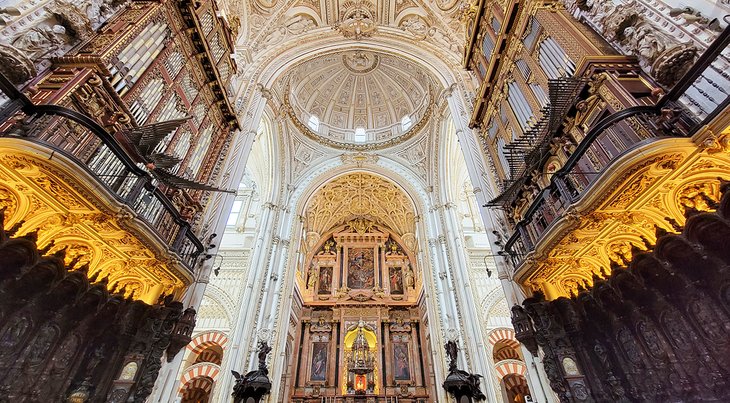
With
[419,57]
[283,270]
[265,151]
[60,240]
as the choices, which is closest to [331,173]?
[265,151]

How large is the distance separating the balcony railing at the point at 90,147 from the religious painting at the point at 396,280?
18577 millimetres

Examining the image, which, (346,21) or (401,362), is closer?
(346,21)

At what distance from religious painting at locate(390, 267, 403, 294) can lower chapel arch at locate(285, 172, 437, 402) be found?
77mm

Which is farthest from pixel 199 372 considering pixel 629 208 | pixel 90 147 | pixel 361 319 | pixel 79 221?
pixel 629 208

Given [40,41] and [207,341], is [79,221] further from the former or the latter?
[207,341]

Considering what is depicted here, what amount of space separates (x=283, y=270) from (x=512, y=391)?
14.7 metres

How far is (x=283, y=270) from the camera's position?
16.2 meters

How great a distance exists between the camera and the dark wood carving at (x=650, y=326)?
4.78m

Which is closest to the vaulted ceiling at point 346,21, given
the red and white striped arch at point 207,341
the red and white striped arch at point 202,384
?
the red and white striped arch at point 207,341

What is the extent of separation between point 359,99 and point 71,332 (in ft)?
66.8

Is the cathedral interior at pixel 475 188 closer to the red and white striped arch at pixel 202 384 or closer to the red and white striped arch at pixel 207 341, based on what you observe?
the red and white striped arch at pixel 207 341

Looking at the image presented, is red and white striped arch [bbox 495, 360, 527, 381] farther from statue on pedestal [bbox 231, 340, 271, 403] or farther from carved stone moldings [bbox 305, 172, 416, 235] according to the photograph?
statue on pedestal [bbox 231, 340, 271, 403]

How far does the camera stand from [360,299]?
2225cm

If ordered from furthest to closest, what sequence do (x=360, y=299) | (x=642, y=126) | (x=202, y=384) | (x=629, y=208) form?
(x=360, y=299) → (x=202, y=384) → (x=629, y=208) → (x=642, y=126)
